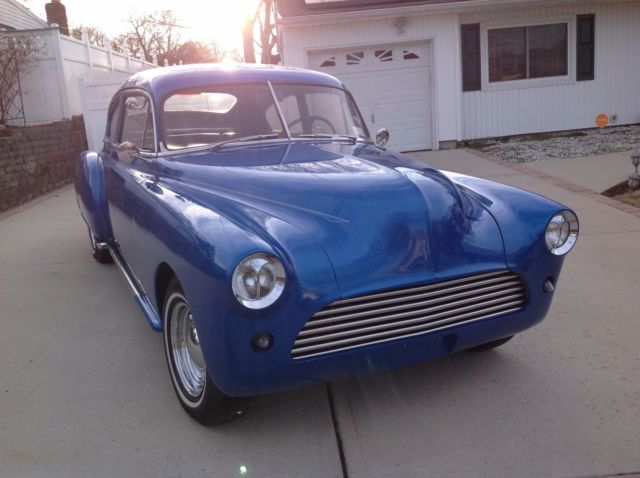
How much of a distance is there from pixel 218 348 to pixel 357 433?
2.73 ft

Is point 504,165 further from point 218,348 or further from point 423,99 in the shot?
point 218,348

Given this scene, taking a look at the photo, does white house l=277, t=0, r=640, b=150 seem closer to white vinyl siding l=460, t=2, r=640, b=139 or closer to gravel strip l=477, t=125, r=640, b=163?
white vinyl siding l=460, t=2, r=640, b=139

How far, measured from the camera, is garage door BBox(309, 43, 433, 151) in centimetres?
1279

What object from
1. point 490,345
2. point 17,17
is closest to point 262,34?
point 17,17

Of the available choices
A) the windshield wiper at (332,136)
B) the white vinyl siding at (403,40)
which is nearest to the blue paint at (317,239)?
the windshield wiper at (332,136)

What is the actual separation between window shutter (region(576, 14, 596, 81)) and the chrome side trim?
11.8 metres

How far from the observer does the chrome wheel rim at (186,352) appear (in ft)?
10.1

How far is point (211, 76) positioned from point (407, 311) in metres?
2.33

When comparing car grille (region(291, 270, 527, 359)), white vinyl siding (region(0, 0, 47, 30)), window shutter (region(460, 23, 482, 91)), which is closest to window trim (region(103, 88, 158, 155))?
car grille (region(291, 270, 527, 359))

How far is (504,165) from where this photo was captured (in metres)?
10.4

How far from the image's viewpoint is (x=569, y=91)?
13680 millimetres

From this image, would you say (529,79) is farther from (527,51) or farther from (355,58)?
(355,58)

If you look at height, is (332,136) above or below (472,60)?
below

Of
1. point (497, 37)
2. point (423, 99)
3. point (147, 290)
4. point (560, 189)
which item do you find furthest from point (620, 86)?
point (147, 290)
